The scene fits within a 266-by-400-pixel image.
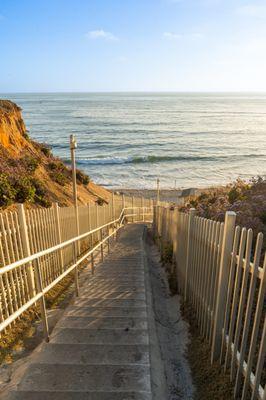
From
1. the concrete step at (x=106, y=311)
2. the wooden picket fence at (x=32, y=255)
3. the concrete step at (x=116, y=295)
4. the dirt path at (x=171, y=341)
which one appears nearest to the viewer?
the dirt path at (x=171, y=341)

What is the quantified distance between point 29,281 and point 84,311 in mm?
995

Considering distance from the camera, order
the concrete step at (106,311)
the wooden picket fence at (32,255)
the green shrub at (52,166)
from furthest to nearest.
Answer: the green shrub at (52,166), the concrete step at (106,311), the wooden picket fence at (32,255)

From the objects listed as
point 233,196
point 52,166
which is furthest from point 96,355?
point 52,166

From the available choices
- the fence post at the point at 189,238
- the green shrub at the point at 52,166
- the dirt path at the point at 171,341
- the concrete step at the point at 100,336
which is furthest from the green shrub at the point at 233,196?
the green shrub at the point at 52,166

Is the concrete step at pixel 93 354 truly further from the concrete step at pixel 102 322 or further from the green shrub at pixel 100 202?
the green shrub at pixel 100 202

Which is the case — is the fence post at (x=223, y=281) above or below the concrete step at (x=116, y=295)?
above

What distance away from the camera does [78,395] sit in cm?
284

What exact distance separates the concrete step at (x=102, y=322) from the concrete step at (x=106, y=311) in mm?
124

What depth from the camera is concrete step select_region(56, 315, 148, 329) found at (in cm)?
410

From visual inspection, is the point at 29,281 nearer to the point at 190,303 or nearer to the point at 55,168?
the point at 190,303

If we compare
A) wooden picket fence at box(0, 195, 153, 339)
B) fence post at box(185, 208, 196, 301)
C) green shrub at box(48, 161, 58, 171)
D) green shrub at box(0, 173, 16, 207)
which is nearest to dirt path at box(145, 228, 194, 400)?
fence post at box(185, 208, 196, 301)

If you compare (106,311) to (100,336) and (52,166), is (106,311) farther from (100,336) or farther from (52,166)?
(52,166)

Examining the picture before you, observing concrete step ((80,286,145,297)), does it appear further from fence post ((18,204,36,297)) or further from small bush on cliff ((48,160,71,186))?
small bush on cliff ((48,160,71,186))

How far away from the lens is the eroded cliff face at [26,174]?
386 inches
